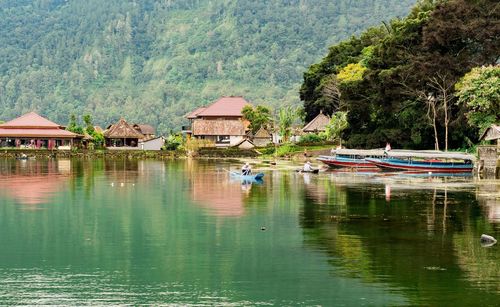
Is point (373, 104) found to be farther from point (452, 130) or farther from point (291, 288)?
point (291, 288)

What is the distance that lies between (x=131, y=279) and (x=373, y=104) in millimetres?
58355

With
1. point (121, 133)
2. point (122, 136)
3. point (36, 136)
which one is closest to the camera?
point (36, 136)

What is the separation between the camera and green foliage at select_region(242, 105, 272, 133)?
124 meters

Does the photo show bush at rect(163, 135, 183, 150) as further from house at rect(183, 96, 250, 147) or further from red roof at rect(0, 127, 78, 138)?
red roof at rect(0, 127, 78, 138)

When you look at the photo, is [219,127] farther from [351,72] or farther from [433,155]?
[433,155]

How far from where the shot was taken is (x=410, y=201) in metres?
40.2

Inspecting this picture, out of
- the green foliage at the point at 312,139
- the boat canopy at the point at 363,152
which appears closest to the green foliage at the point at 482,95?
the boat canopy at the point at 363,152

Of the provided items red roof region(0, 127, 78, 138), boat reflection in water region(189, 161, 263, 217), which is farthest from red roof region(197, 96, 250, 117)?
boat reflection in water region(189, 161, 263, 217)

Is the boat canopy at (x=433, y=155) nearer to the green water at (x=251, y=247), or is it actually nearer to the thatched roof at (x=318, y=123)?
the green water at (x=251, y=247)

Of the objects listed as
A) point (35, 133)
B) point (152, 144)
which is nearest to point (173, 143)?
point (152, 144)

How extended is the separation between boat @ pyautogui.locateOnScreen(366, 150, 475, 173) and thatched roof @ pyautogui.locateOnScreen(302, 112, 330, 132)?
45.1 meters

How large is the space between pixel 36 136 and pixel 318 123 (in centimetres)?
4097

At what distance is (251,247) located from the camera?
26.6 m

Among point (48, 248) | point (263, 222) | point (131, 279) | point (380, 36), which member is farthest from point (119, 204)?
point (380, 36)
